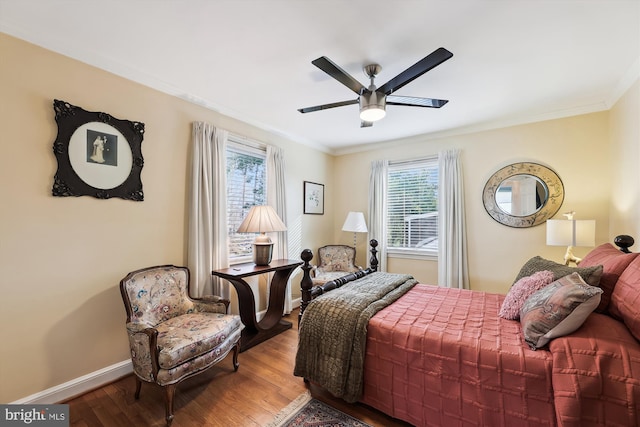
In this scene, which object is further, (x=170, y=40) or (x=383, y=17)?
(x=170, y=40)

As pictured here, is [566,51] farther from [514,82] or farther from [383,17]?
[383,17]

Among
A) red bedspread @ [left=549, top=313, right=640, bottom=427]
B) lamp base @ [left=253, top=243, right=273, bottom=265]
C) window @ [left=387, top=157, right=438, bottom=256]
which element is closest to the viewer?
red bedspread @ [left=549, top=313, right=640, bottom=427]

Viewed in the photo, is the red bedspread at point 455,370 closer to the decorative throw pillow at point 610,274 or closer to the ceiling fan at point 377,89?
the decorative throw pillow at point 610,274

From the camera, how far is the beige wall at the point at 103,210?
72.0 inches

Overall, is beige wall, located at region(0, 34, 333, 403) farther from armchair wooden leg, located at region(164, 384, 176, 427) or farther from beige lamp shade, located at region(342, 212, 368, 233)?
beige lamp shade, located at region(342, 212, 368, 233)

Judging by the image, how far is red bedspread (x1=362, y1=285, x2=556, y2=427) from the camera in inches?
53.1

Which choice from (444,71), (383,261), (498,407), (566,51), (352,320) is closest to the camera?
(498,407)

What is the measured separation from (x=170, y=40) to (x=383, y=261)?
3.90 metres

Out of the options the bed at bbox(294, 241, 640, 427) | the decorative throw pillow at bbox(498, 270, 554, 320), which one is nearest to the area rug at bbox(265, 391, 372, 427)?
the bed at bbox(294, 241, 640, 427)

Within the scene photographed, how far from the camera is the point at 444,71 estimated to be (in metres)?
2.33

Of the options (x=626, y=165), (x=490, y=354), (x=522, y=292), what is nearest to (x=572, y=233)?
(x=626, y=165)

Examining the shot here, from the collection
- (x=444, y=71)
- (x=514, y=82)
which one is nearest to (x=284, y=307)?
(x=444, y=71)

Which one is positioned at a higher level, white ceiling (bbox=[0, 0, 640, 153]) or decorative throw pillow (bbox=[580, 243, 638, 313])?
white ceiling (bbox=[0, 0, 640, 153])

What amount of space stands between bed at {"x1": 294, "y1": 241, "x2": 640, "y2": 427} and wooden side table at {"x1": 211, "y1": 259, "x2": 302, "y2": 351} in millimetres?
882
